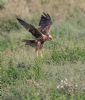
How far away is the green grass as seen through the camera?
32.3 ft

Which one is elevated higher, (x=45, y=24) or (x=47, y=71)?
(x=45, y=24)

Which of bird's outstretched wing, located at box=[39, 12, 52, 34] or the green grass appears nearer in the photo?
the green grass

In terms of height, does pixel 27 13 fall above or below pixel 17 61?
above

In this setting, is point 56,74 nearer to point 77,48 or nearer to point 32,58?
point 32,58

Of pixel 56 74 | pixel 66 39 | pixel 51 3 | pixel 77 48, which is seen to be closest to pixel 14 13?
pixel 51 3

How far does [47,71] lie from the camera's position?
38.3 ft

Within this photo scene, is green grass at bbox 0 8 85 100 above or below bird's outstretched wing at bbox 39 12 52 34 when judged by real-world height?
below

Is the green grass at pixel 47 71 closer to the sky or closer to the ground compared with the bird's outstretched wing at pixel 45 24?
closer to the ground

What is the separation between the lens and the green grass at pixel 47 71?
9.86 metres

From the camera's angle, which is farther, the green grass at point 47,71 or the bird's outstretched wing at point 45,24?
the bird's outstretched wing at point 45,24

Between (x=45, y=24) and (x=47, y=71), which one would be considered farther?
(x=45, y=24)

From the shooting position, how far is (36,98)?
9.11 metres

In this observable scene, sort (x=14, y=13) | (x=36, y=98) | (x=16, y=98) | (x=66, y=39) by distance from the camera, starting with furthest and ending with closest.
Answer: (x=14, y=13) → (x=66, y=39) → (x=16, y=98) → (x=36, y=98)

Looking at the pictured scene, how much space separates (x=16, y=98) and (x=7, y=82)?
1.63 m
